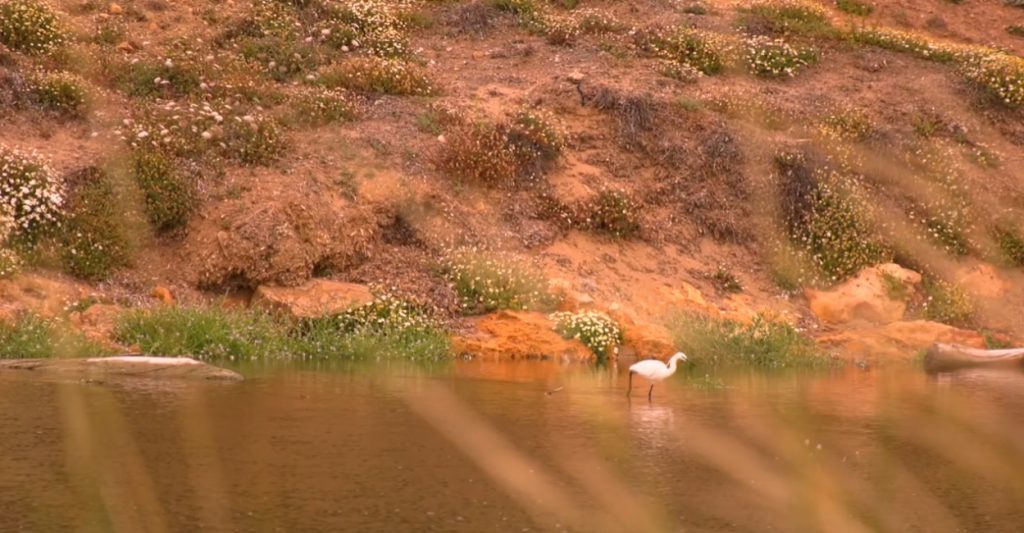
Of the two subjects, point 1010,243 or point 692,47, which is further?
point 692,47

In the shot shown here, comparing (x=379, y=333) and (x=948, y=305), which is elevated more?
(x=379, y=333)

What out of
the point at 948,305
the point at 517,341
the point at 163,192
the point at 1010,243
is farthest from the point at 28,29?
the point at 1010,243

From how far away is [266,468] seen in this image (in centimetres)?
930

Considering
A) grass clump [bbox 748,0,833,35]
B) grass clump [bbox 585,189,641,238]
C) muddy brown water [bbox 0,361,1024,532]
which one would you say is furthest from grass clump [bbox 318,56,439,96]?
muddy brown water [bbox 0,361,1024,532]

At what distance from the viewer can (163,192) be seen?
19.4 m

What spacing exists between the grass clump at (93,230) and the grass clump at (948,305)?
12857mm

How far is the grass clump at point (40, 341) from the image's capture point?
48.9 ft

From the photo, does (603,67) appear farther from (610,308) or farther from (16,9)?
(16,9)

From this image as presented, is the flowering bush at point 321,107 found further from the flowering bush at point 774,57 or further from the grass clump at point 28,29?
the flowering bush at point 774,57

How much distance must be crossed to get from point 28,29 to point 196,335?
9.28 meters

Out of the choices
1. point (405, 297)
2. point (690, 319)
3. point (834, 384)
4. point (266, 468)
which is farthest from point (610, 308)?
point (266, 468)

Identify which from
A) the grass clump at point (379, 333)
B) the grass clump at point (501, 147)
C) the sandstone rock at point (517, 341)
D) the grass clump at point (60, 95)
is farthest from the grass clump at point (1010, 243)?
the grass clump at point (60, 95)

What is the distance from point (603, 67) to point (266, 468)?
58.5ft

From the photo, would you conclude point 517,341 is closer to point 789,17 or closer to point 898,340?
point 898,340
